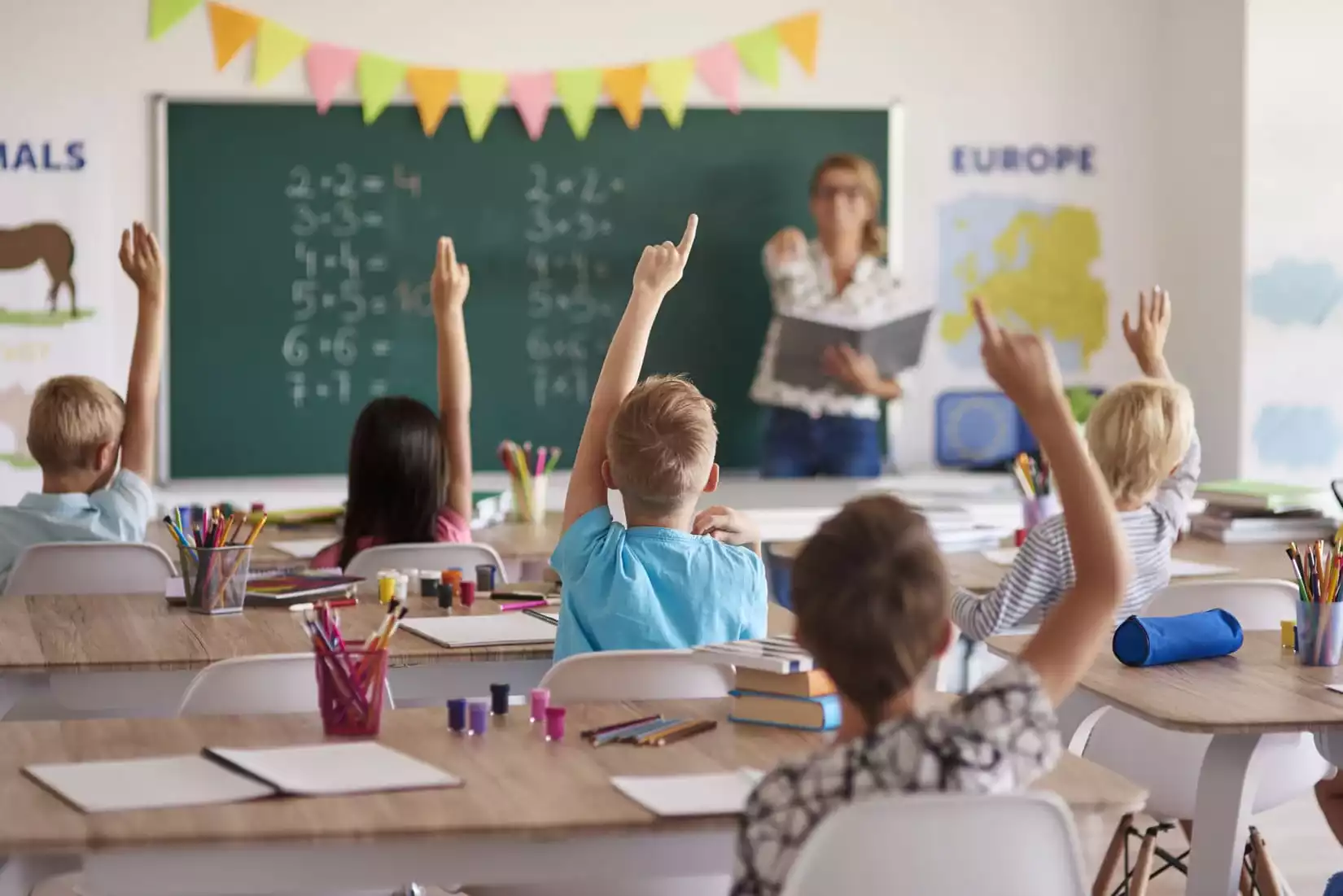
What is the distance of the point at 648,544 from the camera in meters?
2.36

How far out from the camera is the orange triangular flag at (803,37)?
19.8ft

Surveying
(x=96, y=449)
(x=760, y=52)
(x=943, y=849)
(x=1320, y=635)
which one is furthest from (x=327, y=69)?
(x=943, y=849)

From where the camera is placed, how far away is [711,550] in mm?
2404

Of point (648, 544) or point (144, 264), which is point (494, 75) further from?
point (648, 544)

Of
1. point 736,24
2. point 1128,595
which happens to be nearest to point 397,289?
point 736,24

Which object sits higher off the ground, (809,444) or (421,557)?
(809,444)

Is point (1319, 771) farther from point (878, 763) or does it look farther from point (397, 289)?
point (397, 289)

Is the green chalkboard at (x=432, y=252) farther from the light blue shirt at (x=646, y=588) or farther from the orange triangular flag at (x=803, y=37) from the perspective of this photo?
the light blue shirt at (x=646, y=588)

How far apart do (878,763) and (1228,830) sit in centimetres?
107

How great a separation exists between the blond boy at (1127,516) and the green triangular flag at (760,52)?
3033 mm

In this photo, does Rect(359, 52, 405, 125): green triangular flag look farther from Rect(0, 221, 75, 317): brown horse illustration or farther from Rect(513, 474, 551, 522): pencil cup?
Rect(513, 474, 551, 522): pencil cup

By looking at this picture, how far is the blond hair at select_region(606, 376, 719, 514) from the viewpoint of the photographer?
2.32 meters

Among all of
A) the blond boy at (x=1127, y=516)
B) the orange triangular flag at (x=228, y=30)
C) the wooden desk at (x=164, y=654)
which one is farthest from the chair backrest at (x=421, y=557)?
the orange triangular flag at (x=228, y=30)

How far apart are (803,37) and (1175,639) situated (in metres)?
4.02
